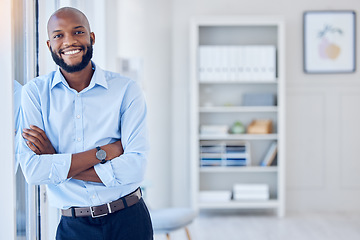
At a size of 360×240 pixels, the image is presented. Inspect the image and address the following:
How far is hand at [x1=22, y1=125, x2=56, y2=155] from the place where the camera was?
1.67m

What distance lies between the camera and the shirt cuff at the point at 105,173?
172 cm

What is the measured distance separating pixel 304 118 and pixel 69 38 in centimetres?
428

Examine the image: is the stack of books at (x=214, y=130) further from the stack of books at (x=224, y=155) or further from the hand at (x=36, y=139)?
the hand at (x=36, y=139)

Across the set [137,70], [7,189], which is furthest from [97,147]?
[137,70]

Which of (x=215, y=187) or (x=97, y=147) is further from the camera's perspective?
(x=215, y=187)

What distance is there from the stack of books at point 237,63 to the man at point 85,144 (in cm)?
342

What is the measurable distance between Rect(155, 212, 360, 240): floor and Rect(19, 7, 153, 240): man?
9.02 ft

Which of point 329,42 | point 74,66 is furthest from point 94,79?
point 329,42

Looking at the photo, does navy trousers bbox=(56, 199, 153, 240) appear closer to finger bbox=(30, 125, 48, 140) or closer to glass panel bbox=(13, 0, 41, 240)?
finger bbox=(30, 125, 48, 140)

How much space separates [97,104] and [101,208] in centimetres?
37

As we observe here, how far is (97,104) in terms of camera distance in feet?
5.78

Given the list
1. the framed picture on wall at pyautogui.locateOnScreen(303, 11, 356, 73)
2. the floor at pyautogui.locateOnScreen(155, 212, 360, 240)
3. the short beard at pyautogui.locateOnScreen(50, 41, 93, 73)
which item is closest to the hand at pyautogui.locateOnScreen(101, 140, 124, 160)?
the short beard at pyautogui.locateOnScreen(50, 41, 93, 73)

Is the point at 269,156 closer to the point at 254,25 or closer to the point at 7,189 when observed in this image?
the point at 254,25

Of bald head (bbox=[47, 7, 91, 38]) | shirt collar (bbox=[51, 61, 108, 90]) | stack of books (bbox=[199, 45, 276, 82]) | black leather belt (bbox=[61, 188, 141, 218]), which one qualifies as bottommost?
black leather belt (bbox=[61, 188, 141, 218])
